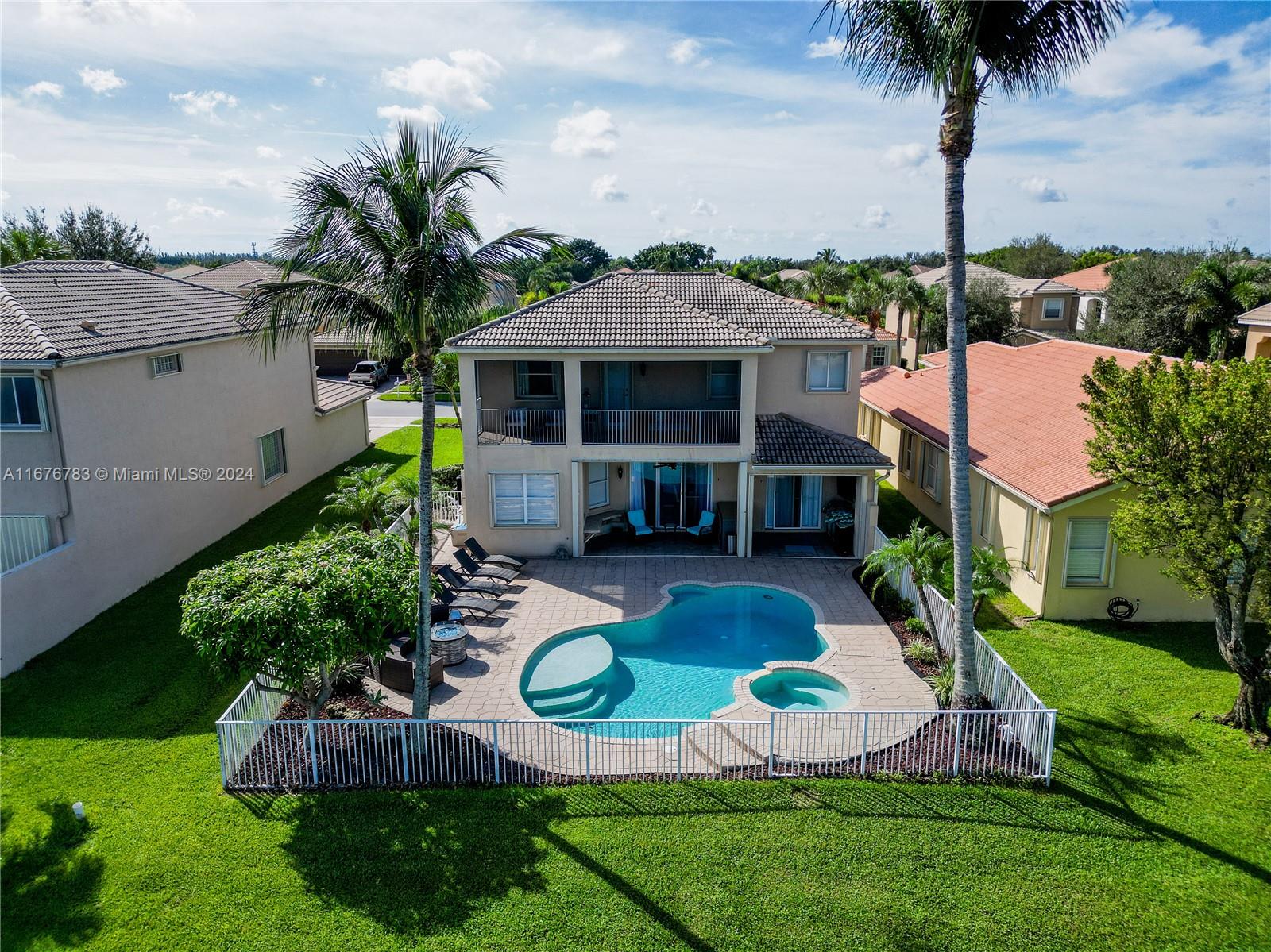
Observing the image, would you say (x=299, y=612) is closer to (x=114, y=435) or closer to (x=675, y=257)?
(x=114, y=435)

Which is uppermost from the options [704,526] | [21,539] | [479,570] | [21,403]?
[21,403]

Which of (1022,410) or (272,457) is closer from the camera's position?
(1022,410)

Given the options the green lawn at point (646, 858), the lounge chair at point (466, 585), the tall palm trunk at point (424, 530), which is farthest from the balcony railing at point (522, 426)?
the green lawn at point (646, 858)

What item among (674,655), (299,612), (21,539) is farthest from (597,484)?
(21,539)

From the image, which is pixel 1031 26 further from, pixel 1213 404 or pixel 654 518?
pixel 654 518

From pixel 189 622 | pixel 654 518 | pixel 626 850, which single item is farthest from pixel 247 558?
pixel 654 518

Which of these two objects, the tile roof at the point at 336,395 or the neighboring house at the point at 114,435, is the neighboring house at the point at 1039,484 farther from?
the tile roof at the point at 336,395
